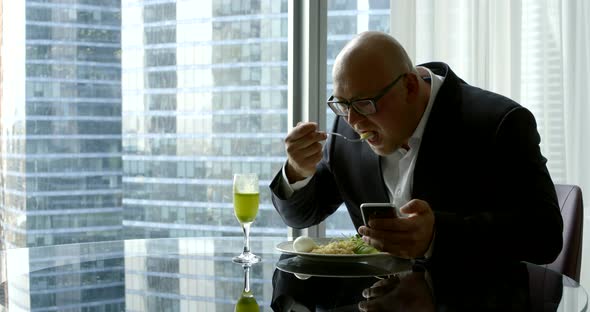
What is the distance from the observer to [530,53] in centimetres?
299

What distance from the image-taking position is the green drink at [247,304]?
1.14 meters

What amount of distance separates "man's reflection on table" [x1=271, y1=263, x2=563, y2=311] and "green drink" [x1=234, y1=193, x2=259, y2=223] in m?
0.25

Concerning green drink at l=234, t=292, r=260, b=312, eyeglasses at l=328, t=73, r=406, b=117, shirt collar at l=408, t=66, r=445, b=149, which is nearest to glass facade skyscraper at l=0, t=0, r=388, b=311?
shirt collar at l=408, t=66, r=445, b=149

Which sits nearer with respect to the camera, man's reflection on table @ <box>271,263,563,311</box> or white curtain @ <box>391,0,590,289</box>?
man's reflection on table @ <box>271,263,563,311</box>

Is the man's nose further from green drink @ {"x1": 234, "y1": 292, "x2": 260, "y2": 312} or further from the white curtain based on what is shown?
the white curtain

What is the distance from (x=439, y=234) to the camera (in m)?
1.55

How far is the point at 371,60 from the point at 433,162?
11.7 inches

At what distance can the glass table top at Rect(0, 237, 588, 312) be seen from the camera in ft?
3.91

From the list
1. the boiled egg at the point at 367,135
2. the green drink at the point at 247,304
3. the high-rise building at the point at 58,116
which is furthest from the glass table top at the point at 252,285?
the high-rise building at the point at 58,116

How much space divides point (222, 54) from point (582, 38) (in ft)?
5.60

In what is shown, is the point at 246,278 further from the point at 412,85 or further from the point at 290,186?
the point at 412,85

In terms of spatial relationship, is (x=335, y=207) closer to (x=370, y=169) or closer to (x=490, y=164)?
(x=370, y=169)

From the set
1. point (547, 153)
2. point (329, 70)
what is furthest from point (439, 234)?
point (329, 70)

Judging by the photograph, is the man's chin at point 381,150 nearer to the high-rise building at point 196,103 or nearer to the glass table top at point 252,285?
the glass table top at point 252,285
